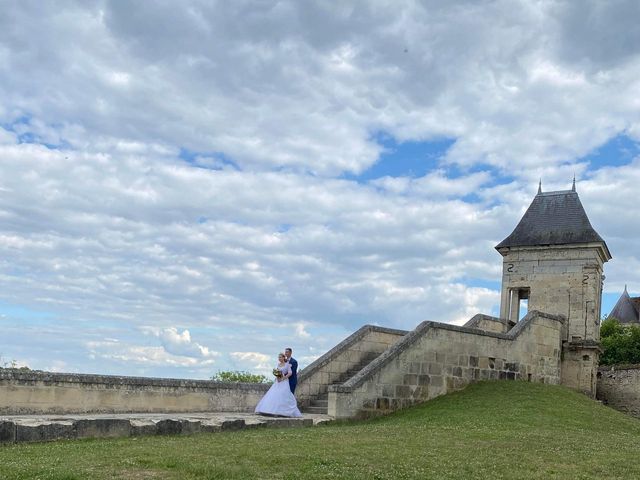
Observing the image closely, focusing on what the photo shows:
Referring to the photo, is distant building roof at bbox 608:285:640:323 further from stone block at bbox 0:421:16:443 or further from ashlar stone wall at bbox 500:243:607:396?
stone block at bbox 0:421:16:443

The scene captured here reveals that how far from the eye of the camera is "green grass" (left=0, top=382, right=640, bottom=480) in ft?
29.1

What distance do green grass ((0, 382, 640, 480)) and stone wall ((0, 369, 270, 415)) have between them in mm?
3100

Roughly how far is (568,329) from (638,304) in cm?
4641

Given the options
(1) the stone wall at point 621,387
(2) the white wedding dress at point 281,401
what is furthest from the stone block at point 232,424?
(1) the stone wall at point 621,387

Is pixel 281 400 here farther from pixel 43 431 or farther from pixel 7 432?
pixel 7 432

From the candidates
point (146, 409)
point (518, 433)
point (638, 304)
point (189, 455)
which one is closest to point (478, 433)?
point (518, 433)

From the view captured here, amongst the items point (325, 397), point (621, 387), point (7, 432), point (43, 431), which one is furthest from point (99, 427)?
point (621, 387)

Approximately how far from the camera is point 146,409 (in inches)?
627

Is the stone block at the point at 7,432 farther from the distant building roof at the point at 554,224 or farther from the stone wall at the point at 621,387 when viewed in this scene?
the stone wall at the point at 621,387

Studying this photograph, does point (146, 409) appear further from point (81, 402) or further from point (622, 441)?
point (622, 441)

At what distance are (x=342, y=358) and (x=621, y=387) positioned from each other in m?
15.0

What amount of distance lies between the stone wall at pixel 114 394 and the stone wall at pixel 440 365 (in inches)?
99.6

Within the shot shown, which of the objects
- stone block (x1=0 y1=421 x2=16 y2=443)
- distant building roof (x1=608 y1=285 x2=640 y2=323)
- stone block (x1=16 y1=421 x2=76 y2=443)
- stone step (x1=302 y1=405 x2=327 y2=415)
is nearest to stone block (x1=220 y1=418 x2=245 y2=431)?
stone block (x1=16 y1=421 x2=76 y2=443)

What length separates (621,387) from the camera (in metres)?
29.7
